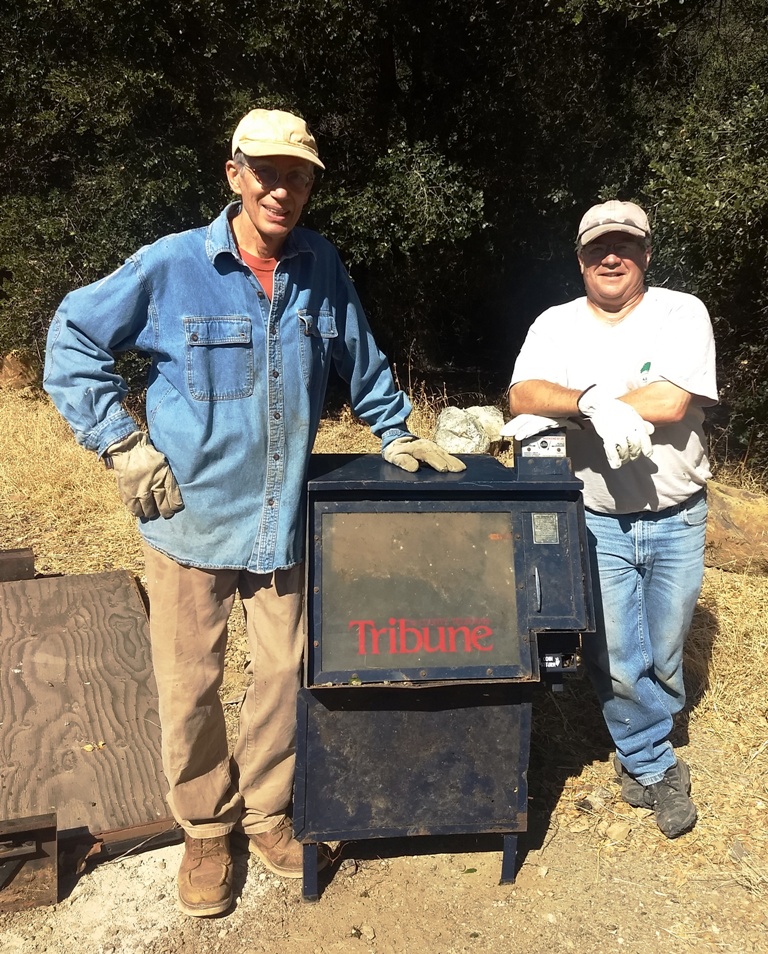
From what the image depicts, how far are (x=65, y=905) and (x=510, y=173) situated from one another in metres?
8.31

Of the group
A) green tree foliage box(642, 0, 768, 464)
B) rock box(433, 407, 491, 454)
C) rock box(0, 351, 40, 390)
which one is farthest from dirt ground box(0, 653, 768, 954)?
rock box(0, 351, 40, 390)

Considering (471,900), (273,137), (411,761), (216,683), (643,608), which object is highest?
(273,137)

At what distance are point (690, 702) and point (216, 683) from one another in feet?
7.92

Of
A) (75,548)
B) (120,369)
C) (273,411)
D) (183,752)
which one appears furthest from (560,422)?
(120,369)

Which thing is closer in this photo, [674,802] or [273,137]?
[273,137]

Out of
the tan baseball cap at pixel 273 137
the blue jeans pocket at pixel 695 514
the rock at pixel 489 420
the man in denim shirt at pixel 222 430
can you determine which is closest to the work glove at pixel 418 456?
the man in denim shirt at pixel 222 430

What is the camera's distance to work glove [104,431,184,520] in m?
2.43

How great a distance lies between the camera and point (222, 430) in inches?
97.7

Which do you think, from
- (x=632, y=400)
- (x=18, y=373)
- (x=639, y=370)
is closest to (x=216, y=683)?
(x=632, y=400)

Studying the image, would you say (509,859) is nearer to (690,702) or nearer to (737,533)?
(690,702)

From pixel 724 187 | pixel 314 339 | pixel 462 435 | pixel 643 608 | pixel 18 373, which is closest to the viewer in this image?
pixel 314 339

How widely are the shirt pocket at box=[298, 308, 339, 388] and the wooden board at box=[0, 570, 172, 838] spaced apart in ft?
5.74

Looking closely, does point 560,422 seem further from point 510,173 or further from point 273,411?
point 510,173

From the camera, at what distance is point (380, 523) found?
252cm
